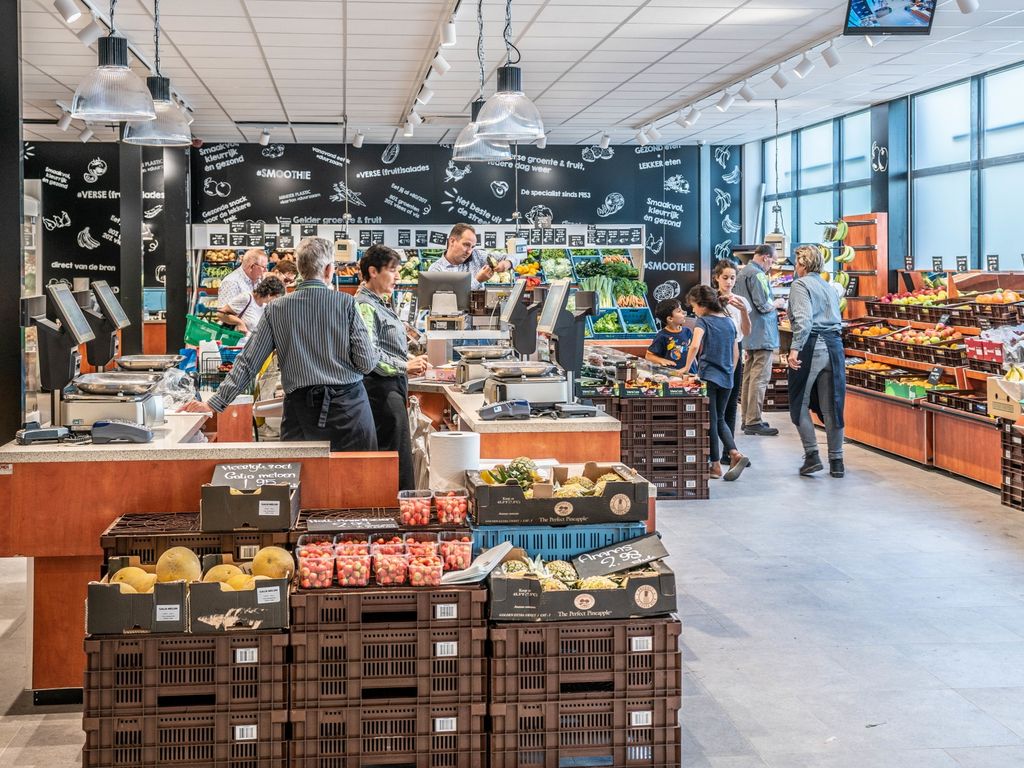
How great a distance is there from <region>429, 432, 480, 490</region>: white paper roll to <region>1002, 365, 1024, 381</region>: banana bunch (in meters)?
5.33

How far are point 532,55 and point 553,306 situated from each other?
470 cm

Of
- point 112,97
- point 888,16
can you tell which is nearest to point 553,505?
point 112,97

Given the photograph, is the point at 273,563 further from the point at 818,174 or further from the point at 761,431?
the point at 818,174

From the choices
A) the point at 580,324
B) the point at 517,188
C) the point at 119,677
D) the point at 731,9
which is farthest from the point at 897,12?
the point at 517,188

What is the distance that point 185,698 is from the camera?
3.37 m

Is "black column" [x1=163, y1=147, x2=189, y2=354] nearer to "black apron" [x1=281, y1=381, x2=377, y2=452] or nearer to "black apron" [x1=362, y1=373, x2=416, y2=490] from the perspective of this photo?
"black apron" [x1=362, y1=373, x2=416, y2=490]

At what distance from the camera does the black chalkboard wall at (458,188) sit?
1709 cm

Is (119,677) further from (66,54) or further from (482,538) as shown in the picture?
(66,54)

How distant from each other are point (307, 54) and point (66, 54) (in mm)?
2077

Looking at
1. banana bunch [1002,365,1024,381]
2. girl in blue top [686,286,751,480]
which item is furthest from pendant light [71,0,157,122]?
banana bunch [1002,365,1024,381]

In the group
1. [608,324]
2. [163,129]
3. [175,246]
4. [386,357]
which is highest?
[175,246]

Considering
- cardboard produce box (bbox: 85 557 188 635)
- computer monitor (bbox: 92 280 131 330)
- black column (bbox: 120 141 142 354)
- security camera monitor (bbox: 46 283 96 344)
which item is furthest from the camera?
black column (bbox: 120 141 142 354)

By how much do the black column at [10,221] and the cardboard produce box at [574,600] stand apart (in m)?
2.44

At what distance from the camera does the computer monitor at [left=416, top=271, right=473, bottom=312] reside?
7898mm
